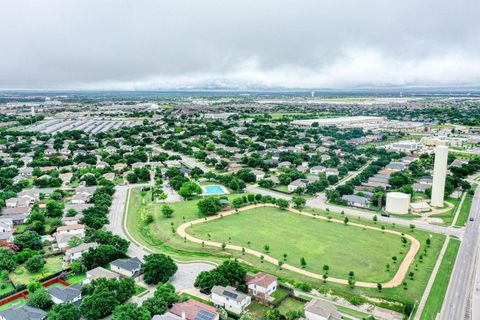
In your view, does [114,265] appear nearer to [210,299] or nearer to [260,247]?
[210,299]

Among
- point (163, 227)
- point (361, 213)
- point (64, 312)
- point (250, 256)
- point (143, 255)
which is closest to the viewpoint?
point (64, 312)

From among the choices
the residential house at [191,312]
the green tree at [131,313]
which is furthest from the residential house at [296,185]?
the green tree at [131,313]

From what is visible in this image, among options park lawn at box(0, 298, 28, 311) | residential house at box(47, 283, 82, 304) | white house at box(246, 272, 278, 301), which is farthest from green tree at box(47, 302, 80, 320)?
white house at box(246, 272, 278, 301)

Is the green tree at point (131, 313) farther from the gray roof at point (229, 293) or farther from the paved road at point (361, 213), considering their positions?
the paved road at point (361, 213)

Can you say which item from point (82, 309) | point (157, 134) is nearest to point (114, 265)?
point (82, 309)

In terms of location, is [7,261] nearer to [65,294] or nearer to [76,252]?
[76,252]

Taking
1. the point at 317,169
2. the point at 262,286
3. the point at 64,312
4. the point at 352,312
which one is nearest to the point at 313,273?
the point at 352,312

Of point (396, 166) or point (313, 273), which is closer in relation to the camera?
point (313, 273)
